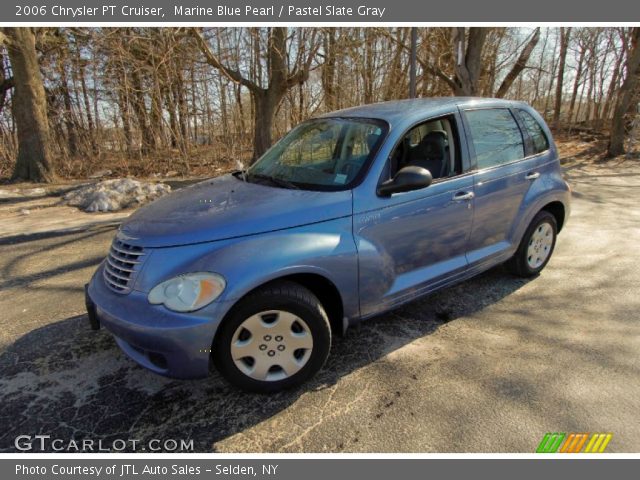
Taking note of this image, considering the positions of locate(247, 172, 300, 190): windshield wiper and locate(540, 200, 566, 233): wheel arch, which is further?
locate(540, 200, 566, 233): wheel arch

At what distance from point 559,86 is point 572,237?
63.5ft

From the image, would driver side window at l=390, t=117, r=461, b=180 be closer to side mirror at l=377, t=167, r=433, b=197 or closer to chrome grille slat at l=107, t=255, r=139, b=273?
side mirror at l=377, t=167, r=433, b=197

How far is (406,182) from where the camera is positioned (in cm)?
279

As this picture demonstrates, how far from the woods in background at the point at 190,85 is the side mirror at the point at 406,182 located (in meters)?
8.64

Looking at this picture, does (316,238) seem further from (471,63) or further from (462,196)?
(471,63)

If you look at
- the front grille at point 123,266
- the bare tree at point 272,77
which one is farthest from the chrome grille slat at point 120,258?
the bare tree at point 272,77

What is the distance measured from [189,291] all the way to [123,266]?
553 mm

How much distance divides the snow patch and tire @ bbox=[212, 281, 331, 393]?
586cm

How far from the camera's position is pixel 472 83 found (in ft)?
37.7

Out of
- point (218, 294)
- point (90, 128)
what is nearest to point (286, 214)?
point (218, 294)

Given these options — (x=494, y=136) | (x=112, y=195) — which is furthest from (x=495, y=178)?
(x=112, y=195)

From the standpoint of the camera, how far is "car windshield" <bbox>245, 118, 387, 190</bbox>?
2.95m

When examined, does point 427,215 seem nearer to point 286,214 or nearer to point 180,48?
point 286,214

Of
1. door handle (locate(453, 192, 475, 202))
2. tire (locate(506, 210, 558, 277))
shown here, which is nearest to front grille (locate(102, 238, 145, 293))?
door handle (locate(453, 192, 475, 202))
